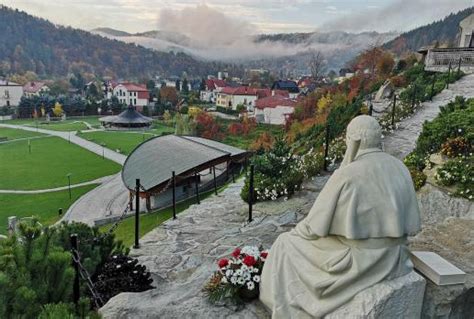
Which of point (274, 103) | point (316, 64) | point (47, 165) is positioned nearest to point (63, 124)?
point (47, 165)

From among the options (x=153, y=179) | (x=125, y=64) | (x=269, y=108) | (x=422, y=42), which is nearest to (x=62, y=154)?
(x=153, y=179)

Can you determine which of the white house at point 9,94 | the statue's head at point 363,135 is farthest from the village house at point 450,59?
the white house at point 9,94

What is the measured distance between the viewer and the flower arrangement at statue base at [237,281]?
4422 millimetres

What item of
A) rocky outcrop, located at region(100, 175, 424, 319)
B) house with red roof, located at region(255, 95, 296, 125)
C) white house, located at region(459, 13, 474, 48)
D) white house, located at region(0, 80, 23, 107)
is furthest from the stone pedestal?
white house, located at region(0, 80, 23, 107)

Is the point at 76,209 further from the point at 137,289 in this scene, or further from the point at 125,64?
the point at 125,64

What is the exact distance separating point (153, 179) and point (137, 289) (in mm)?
12884

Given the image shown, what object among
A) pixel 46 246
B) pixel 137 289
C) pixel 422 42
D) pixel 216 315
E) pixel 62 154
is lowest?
pixel 62 154

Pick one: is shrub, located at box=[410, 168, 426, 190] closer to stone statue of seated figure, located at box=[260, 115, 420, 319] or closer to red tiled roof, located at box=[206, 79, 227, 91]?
stone statue of seated figure, located at box=[260, 115, 420, 319]

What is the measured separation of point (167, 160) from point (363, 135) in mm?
16696

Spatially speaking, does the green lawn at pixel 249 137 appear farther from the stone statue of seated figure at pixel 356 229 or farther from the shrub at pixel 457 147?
the stone statue of seated figure at pixel 356 229

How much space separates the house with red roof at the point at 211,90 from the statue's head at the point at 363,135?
284 ft

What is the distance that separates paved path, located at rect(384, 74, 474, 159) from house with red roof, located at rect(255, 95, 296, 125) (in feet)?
116

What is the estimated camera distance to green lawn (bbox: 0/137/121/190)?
25.8 metres

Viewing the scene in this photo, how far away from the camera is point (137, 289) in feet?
18.0
